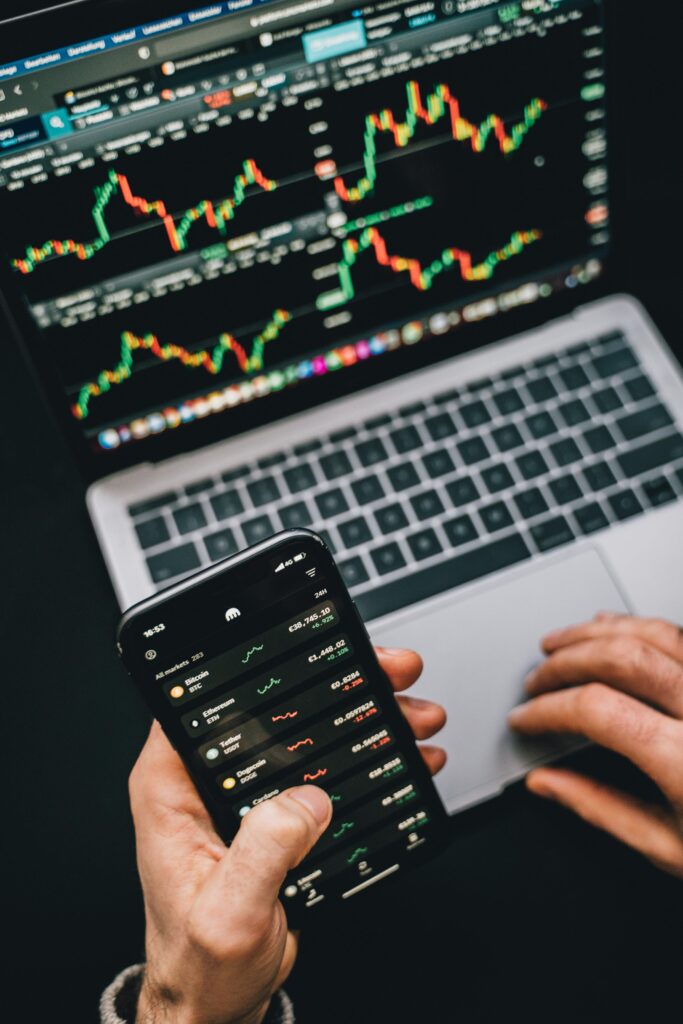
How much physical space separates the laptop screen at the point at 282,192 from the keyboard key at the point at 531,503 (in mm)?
180

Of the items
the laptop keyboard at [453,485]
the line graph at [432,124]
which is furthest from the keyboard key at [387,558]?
the line graph at [432,124]

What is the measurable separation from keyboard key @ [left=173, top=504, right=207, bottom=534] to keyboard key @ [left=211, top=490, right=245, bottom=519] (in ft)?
0.05

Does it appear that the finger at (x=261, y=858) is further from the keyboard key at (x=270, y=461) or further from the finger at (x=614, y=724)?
the keyboard key at (x=270, y=461)

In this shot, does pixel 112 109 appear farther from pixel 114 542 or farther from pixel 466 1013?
pixel 466 1013

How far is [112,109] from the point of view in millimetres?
690

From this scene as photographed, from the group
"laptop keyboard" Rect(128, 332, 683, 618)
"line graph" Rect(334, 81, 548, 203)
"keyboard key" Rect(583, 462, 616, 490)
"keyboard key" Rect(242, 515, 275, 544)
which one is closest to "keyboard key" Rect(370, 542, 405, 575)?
"laptop keyboard" Rect(128, 332, 683, 618)

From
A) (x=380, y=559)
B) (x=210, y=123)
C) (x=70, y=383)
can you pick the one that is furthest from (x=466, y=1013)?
(x=210, y=123)

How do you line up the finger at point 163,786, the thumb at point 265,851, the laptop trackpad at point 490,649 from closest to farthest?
the thumb at point 265,851 → the finger at point 163,786 → the laptop trackpad at point 490,649

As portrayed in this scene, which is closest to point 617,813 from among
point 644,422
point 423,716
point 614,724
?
point 614,724

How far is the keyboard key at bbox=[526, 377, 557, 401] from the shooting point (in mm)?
912

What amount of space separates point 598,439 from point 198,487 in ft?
1.34

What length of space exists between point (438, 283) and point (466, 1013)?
0.67 m

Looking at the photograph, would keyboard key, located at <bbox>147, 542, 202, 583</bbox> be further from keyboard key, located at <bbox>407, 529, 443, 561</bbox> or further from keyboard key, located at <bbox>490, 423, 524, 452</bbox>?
keyboard key, located at <bbox>490, 423, 524, 452</bbox>

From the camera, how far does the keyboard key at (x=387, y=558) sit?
84cm
